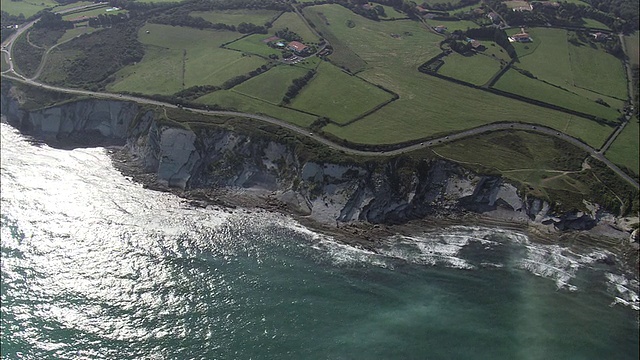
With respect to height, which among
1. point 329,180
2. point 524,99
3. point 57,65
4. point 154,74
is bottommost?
point 329,180

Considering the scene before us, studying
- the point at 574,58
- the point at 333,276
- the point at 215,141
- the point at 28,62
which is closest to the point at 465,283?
the point at 333,276

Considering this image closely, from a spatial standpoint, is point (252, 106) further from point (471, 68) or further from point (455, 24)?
point (455, 24)

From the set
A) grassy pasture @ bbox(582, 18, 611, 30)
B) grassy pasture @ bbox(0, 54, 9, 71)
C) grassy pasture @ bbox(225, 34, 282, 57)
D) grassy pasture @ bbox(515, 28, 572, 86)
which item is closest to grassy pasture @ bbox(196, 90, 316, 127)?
grassy pasture @ bbox(225, 34, 282, 57)

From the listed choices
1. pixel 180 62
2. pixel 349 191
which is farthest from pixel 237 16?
pixel 349 191

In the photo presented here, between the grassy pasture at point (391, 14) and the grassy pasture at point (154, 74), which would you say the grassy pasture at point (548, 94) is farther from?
the grassy pasture at point (154, 74)

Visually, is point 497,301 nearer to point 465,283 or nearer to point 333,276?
point 465,283

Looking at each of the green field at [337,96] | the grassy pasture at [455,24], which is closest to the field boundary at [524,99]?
the green field at [337,96]
